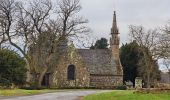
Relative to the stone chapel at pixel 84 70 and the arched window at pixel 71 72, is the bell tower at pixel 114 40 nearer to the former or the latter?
the stone chapel at pixel 84 70

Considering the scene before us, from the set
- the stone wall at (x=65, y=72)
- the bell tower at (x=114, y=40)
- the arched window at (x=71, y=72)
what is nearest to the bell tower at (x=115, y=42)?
the bell tower at (x=114, y=40)

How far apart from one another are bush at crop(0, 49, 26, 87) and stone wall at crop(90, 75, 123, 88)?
75.9 feet

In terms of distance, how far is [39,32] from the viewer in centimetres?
7625

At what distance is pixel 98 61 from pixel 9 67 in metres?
28.1

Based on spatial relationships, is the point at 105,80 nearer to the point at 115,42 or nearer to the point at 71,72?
the point at 71,72

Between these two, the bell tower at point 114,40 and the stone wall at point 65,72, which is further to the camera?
the bell tower at point 114,40

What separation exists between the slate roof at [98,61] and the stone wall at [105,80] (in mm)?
768

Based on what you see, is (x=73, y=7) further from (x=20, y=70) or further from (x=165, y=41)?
(x=165, y=41)

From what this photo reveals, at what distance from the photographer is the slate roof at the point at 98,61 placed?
87875mm

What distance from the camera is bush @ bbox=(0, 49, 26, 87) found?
63.6 metres

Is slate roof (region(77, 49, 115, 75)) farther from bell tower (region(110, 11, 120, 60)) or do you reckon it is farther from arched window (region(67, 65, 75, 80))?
arched window (region(67, 65, 75, 80))

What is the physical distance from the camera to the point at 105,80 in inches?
3447

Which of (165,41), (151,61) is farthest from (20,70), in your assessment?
(151,61)

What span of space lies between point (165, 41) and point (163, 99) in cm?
2313
